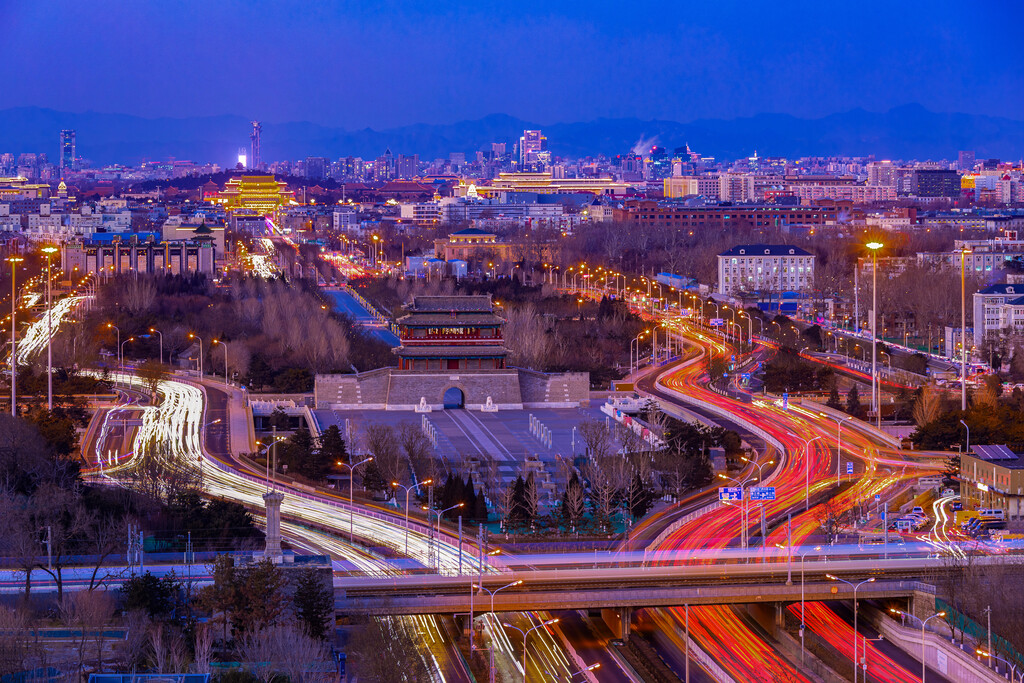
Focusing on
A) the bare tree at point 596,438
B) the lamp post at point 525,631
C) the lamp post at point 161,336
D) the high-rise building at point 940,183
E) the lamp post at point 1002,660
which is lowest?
the lamp post at point 525,631

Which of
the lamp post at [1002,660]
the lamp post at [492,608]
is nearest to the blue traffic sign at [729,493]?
the lamp post at [492,608]


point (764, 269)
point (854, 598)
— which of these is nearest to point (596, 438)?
point (854, 598)

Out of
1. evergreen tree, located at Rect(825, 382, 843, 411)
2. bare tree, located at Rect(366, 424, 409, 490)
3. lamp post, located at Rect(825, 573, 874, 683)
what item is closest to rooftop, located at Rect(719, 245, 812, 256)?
evergreen tree, located at Rect(825, 382, 843, 411)

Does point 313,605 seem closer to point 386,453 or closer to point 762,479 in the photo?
point 386,453

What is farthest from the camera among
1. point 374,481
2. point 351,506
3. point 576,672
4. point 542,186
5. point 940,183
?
point 542,186

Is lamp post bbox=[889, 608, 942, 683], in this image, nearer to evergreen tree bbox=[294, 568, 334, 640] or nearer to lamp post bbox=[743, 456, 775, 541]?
lamp post bbox=[743, 456, 775, 541]

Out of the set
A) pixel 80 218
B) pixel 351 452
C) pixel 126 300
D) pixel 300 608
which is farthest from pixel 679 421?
pixel 80 218

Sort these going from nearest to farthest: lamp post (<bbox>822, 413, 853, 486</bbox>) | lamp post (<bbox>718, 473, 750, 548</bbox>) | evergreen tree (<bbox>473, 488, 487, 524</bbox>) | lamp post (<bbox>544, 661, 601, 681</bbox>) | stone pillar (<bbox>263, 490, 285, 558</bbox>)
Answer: lamp post (<bbox>544, 661, 601, 681</bbox>), stone pillar (<bbox>263, 490, 285, 558</bbox>), lamp post (<bbox>718, 473, 750, 548</bbox>), evergreen tree (<bbox>473, 488, 487, 524</bbox>), lamp post (<bbox>822, 413, 853, 486</bbox>)

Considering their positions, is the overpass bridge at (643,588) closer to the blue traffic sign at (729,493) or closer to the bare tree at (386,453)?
the blue traffic sign at (729,493)
